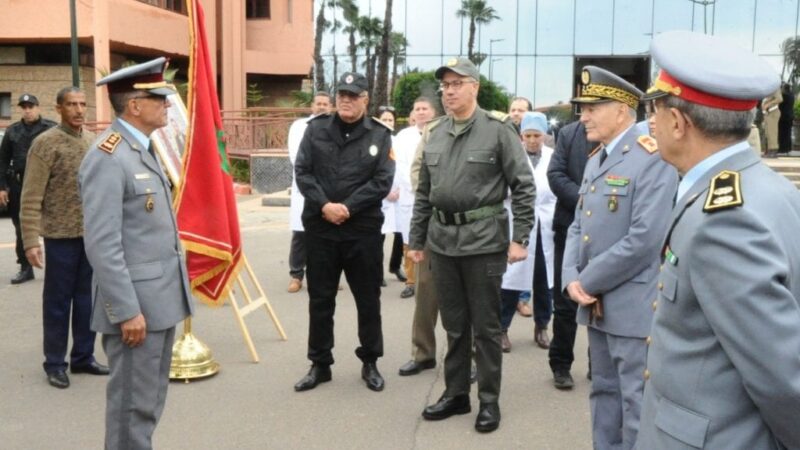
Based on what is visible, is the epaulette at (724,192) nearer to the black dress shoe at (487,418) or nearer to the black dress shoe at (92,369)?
the black dress shoe at (487,418)

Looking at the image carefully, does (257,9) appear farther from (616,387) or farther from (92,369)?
(616,387)

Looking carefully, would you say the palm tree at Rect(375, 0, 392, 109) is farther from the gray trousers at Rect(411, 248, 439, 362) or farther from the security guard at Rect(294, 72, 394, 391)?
the security guard at Rect(294, 72, 394, 391)

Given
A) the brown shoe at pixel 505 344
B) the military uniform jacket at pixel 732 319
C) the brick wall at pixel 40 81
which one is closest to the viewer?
the military uniform jacket at pixel 732 319

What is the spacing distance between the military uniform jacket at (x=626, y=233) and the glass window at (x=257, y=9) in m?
31.3

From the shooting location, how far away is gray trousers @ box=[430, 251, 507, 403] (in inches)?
177

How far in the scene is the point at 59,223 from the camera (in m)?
5.25

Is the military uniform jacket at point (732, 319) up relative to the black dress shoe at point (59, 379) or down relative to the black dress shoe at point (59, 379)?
up

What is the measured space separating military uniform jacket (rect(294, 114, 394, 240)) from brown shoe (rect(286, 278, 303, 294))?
10.2ft

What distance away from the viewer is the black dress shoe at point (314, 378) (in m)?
5.23

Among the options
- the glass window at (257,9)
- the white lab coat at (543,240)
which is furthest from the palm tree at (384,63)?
the white lab coat at (543,240)

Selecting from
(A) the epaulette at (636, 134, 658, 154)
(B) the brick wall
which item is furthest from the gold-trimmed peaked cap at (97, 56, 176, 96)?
(B) the brick wall

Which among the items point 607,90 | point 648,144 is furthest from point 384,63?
point 648,144

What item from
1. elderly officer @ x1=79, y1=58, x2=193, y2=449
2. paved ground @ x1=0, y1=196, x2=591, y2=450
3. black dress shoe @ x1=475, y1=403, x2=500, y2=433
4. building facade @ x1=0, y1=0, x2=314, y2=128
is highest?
building facade @ x1=0, y1=0, x2=314, y2=128

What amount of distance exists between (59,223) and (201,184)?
104 cm
